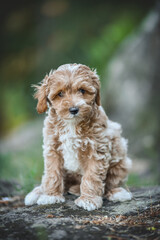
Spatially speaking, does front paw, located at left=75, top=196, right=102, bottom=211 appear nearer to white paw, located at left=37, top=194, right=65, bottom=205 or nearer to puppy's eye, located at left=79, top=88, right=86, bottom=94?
white paw, located at left=37, top=194, right=65, bottom=205

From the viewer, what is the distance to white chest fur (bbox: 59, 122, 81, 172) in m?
4.96

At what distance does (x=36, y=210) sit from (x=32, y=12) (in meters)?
17.1

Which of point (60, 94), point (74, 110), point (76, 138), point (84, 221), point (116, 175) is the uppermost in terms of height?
point (60, 94)

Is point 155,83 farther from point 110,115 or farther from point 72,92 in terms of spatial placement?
point 72,92

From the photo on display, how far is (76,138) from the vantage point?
496 centimetres

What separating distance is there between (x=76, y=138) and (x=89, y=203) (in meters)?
0.99

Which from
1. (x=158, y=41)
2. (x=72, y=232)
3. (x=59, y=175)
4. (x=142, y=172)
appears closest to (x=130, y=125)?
(x=142, y=172)

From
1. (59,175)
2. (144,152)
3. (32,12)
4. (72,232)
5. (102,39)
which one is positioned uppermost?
(32,12)

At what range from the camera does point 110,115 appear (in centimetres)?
1219

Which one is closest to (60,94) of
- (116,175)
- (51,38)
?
(116,175)

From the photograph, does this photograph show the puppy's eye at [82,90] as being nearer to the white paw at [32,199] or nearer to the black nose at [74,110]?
the black nose at [74,110]

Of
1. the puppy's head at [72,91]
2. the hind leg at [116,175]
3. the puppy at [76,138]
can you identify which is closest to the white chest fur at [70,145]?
the puppy at [76,138]

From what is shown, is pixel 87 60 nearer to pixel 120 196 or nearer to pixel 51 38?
pixel 51 38

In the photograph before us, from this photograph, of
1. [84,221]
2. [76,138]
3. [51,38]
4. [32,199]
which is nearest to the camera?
[84,221]
